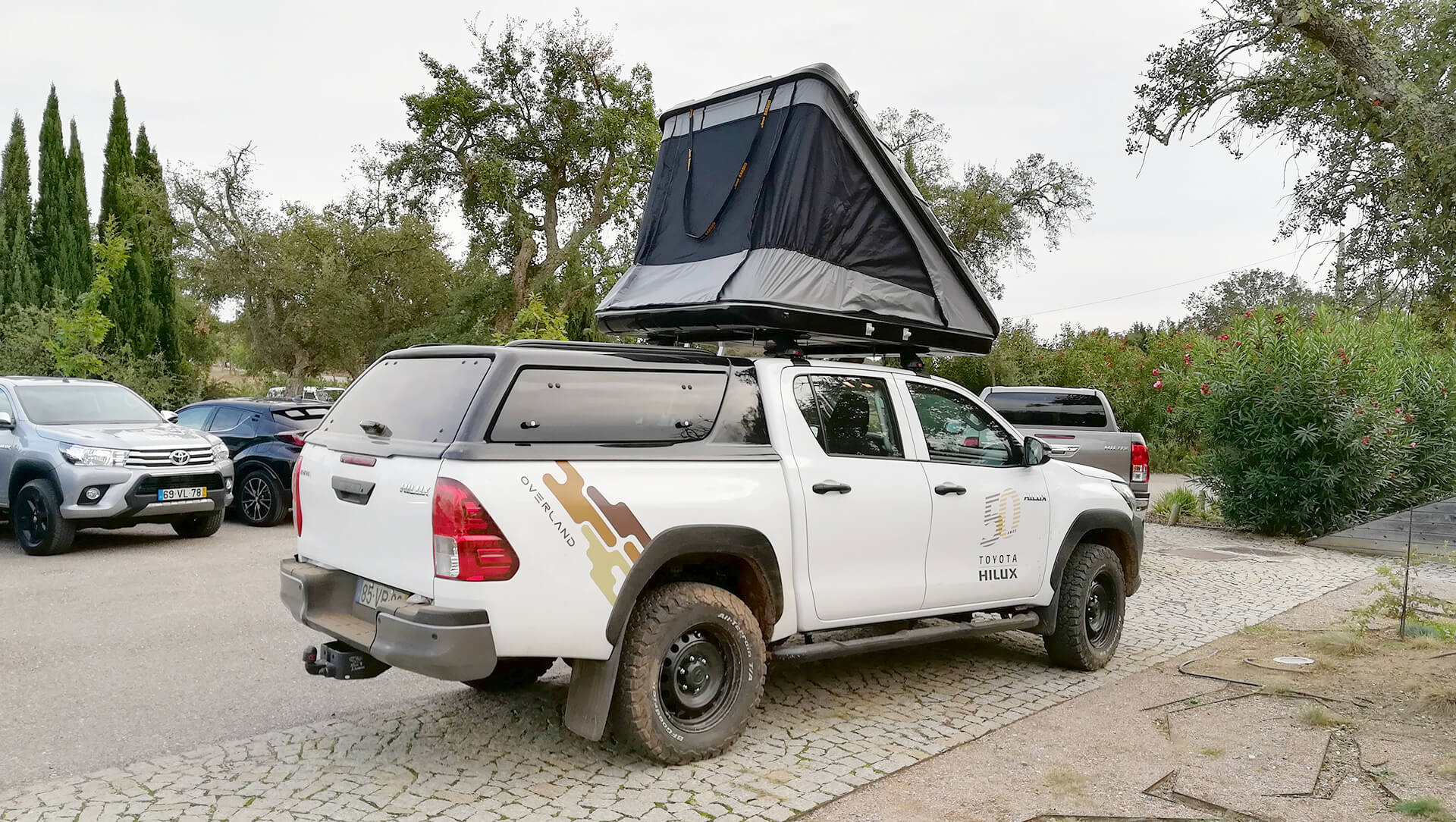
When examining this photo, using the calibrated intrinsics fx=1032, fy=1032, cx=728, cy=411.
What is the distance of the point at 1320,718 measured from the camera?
5297 mm

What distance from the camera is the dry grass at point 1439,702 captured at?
17.8 ft

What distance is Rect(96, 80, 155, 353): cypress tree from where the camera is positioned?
28.1 metres

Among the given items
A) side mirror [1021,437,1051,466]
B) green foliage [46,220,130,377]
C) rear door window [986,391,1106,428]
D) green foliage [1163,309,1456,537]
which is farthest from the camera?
green foliage [46,220,130,377]

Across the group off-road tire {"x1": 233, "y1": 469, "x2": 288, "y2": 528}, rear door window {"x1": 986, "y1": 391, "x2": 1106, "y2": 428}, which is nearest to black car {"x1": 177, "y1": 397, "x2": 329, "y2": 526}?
off-road tire {"x1": 233, "y1": 469, "x2": 288, "y2": 528}

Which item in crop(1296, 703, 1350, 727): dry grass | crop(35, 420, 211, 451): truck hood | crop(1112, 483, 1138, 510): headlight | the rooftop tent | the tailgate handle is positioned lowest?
crop(1296, 703, 1350, 727): dry grass

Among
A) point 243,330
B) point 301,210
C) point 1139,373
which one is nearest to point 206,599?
point 1139,373

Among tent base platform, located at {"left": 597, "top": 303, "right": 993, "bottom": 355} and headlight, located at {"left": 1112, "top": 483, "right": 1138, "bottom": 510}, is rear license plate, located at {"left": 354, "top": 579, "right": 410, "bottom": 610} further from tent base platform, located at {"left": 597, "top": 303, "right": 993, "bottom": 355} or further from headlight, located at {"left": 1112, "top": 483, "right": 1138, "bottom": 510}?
headlight, located at {"left": 1112, "top": 483, "right": 1138, "bottom": 510}

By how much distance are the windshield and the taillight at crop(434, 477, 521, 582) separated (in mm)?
8755

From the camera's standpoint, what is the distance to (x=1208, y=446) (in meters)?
14.2

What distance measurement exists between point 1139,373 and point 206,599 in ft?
72.2

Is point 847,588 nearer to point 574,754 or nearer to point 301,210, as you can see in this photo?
point 574,754

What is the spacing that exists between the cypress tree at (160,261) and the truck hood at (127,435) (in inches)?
793

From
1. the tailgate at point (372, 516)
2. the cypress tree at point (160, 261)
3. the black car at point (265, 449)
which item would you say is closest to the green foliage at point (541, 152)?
the cypress tree at point (160, 261)

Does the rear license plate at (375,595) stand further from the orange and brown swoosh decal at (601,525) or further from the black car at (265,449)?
the black car at (265,449)
